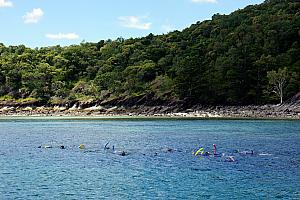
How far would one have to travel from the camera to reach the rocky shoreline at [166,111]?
108 meters

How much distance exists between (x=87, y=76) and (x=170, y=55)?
42.8 metres

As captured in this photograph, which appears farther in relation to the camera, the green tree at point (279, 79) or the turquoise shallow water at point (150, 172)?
the green tree at point (279, 79)

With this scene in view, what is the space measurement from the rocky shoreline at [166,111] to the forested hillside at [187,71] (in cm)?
288

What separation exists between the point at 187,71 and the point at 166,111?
13827mm

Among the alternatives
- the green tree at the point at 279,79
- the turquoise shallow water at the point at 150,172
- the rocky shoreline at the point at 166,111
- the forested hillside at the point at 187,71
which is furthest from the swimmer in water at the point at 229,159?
the forested hillside at the point at 187,71

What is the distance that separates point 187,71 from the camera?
131 metres

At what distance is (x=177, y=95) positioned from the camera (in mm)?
132625

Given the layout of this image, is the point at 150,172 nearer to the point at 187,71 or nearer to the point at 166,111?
the point at 166,111

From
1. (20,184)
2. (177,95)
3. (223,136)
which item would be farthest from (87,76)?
(20,184)

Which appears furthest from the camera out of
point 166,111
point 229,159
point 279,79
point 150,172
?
point 166,111

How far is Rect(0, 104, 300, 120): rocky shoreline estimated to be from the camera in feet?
355

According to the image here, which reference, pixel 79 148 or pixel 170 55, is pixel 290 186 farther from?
pixel 170 55

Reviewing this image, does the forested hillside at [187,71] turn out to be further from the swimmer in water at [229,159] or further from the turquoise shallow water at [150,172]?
the swimmer in water at [229,159]

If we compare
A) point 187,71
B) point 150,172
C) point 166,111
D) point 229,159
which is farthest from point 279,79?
point 150,172
